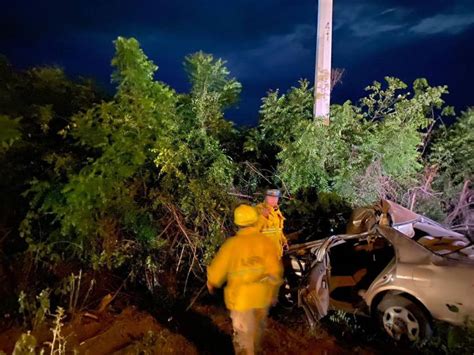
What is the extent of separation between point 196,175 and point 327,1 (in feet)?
13.0

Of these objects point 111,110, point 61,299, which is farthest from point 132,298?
point 111,110

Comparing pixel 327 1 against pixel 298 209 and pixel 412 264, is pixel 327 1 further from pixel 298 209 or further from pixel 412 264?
pixel 412 264

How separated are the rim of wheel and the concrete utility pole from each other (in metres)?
4.17

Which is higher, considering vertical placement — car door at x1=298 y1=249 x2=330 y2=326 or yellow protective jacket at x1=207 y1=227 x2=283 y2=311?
yellow protective jacket at x1=207 y1=227 x2=283 y2=311

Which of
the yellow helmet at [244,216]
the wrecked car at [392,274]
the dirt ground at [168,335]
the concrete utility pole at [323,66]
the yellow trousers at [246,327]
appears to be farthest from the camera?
the concrete utility pole at [323,66]

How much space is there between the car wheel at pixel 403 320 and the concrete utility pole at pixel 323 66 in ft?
13.4

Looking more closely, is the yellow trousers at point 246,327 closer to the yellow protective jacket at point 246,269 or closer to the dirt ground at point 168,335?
the yellow protective jacket at point 246,269

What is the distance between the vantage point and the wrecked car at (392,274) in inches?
196

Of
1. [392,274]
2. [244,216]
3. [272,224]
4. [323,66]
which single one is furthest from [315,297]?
[323,66]

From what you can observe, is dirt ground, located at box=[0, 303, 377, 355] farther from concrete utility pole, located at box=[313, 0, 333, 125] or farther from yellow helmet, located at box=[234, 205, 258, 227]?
concrete utility pole, located at box=[313, 0, 333, 125]

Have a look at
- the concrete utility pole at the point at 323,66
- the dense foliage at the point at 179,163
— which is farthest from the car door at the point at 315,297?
the concrete utility pole at the point at 323,66

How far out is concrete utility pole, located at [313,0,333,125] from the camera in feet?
28.3

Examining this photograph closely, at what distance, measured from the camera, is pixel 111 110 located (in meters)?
6.77

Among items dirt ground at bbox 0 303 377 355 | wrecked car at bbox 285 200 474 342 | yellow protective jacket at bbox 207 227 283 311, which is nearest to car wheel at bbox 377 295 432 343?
wrecked car at bbox 285 200 474 342
